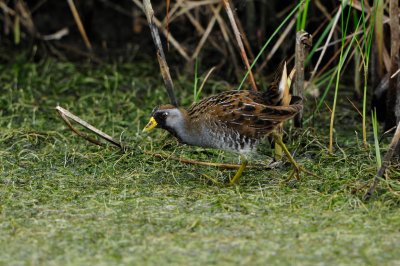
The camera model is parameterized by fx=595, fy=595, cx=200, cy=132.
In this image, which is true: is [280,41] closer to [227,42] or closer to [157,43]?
[227,42]

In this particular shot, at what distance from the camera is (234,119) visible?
3350mm

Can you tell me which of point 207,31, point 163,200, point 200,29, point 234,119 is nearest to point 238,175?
point 234,119

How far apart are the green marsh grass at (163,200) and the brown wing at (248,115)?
0.32m

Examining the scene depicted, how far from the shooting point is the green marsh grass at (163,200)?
250cm

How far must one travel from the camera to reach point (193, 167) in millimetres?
3678

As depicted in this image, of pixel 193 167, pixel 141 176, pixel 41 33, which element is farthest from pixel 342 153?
pixel 41 33

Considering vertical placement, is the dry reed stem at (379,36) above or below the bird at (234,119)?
above

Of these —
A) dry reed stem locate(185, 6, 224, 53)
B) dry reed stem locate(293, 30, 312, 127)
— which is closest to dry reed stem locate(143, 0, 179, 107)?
dry reed stem locate(293, 30, 312, 127)

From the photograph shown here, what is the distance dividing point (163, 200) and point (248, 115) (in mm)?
685

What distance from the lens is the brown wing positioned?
3348 millimetres

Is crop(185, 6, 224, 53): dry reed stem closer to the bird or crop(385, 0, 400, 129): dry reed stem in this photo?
crop(385, 0, 400, 129): dry reed stem

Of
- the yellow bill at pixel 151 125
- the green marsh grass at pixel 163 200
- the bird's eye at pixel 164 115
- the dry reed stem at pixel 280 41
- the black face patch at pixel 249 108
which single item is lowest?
the green marsh grass at pixel 163 200

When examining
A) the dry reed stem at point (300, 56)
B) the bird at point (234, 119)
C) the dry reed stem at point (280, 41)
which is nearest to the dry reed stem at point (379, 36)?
the dry reed stem at point (300, 56)

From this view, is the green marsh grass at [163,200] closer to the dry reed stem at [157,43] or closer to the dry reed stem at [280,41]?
the dry reed stem at [157,43]
